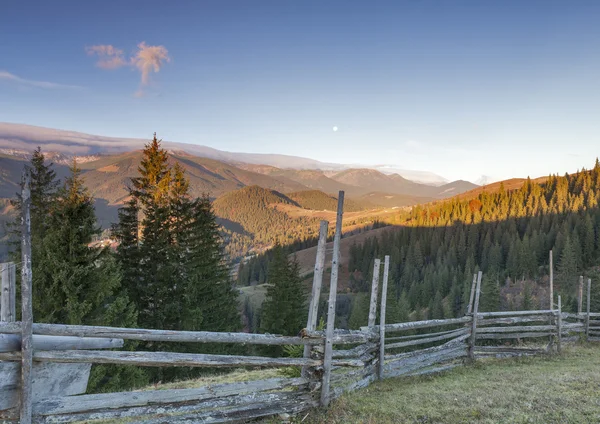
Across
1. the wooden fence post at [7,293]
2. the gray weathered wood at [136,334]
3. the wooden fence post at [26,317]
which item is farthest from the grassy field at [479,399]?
the wooden fence post at [7,293]

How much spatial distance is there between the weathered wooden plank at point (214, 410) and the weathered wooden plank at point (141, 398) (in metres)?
0.07

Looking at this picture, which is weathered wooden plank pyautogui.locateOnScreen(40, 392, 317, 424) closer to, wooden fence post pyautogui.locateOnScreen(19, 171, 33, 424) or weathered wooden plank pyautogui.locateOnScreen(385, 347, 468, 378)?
wooden fence post pyautogui.locateOnScreen(19, 171, 33, 424)

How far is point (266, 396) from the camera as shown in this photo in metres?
6.30

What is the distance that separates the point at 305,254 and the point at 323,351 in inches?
5838

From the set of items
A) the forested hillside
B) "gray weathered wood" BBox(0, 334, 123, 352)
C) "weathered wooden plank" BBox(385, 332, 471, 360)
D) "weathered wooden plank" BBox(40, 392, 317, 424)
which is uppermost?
"gray weathered wood" BBox(0, 334, 123, 352)

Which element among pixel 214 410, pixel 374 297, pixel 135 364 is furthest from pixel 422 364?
pixel 135 364

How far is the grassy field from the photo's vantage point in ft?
21.1

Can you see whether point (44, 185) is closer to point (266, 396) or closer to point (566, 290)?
point (266, 396)

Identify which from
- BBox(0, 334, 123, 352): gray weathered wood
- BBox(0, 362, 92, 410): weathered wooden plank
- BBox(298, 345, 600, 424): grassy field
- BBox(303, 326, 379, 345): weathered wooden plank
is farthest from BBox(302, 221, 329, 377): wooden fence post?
BBox(0, 362, 92, 410): weathered wooden plank

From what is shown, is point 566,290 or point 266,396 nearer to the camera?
point 266,396

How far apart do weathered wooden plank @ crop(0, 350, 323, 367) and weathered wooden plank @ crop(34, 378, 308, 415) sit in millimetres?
376

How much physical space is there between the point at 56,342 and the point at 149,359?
4.08 feet

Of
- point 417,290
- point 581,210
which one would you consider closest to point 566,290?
point 417,290

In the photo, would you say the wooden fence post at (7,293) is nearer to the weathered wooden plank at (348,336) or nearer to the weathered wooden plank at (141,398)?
the weathered wooden plank at (141,398)
